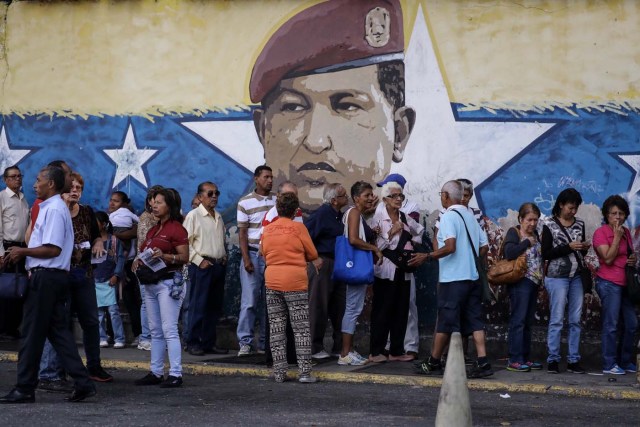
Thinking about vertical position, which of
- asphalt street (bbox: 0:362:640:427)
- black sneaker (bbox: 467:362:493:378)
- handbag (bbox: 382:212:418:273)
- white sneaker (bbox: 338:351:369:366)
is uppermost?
handbag (bbox: 382:212:418:273)

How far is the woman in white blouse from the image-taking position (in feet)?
41.5

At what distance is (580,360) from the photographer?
1252cm

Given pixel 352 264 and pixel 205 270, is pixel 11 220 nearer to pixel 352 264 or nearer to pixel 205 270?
pixel 205 270

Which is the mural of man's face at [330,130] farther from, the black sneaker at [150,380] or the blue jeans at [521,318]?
the black sneaker at [150,380]

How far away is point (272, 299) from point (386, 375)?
4.72ft

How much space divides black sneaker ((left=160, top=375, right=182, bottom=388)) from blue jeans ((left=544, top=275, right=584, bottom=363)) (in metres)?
3.90

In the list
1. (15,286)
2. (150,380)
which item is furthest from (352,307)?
(15,286)

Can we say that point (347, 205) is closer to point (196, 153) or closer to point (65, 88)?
point (196, 153)

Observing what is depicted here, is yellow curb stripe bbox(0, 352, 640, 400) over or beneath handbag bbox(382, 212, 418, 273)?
beneath

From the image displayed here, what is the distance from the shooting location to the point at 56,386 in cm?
1064

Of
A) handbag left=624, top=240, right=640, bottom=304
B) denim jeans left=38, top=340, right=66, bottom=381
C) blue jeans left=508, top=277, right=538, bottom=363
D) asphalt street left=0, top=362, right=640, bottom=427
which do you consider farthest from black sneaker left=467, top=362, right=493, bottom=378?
denim jeans left=38, top=340, right=66, bottom=381

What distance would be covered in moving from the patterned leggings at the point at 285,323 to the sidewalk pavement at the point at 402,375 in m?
0.38

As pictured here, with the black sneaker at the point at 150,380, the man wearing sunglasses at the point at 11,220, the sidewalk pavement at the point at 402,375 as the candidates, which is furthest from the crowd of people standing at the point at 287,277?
the man wearing sunglasses at the point at 11,220

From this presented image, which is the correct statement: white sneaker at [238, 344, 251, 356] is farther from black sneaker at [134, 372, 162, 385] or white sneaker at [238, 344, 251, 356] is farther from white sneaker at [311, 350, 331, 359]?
black sneaker at [134, 372, 162, 385]
